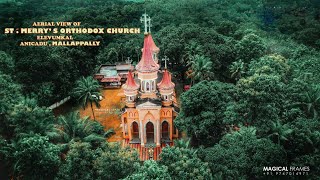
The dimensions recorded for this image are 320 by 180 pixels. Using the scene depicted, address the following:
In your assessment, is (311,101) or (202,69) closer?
(311,101)

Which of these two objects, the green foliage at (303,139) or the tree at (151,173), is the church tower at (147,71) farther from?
the green foliage at (303,139)

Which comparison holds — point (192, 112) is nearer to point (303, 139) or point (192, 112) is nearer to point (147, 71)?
point (147, 71)

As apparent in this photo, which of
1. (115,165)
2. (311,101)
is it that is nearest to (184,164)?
(115,165)

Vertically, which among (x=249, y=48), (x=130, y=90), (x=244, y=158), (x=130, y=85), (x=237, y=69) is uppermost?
(x=249, y=48)

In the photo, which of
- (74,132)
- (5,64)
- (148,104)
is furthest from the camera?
(5,64)

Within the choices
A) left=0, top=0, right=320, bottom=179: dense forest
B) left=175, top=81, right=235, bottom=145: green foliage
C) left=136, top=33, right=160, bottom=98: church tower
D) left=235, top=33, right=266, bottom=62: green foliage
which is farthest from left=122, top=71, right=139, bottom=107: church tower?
left=235, top=33, right=266, bottom=62: green foliage
